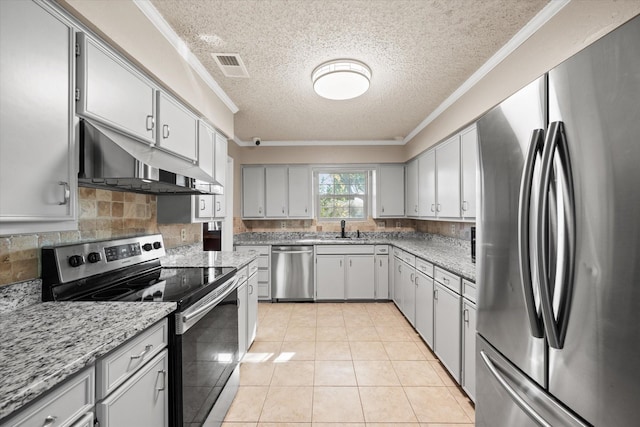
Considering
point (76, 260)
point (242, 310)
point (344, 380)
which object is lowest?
point (344, 380)

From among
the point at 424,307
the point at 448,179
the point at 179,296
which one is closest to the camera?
the point at 179,296

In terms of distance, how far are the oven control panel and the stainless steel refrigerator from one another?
1958mm

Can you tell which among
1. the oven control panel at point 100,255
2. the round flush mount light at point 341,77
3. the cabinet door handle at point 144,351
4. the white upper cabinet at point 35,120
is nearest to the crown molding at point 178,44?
the white upper cabinet at point 35,120

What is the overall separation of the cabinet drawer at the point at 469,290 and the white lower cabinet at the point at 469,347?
35 mm

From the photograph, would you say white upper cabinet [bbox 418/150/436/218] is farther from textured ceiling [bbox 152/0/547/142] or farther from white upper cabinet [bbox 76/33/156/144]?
white upper cabinet [bbox 76/33/156/144]

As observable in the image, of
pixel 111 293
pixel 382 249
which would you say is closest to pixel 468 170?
pixel 382 249

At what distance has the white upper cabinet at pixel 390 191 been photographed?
4625mm

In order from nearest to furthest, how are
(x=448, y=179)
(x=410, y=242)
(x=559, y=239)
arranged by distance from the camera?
1. (x=559, y=239)
2. (x=448, y=179)
3. (x=410, y=242)

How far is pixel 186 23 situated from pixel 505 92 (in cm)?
225

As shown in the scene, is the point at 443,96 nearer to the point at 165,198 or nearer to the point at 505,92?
the point at 505,92

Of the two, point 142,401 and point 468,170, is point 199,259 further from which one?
point 468,170

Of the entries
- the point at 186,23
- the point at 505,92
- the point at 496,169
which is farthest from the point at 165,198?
the point at 505,92

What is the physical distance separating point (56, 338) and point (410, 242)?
12.6ft

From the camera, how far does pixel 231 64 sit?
2.23 m
